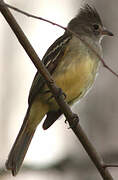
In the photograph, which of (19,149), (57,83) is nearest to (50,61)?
(57,83)

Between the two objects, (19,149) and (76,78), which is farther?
(19,149)

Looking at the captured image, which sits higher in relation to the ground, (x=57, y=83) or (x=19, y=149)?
(x=57, y=83)

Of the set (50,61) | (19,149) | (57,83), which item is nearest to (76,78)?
(57,83)

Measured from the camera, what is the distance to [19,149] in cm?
552

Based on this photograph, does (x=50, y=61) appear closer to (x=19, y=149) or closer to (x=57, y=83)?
(x=57, y=83)

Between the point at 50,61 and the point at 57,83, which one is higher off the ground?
the point at 50,61

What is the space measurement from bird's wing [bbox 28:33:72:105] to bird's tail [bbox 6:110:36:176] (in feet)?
0.82

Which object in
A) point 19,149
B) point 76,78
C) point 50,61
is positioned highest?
point 50,61

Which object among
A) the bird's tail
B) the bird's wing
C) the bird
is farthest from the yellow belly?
the bird's tail

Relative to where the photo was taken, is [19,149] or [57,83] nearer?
[57,83]

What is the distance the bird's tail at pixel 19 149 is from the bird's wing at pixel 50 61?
0.82ft

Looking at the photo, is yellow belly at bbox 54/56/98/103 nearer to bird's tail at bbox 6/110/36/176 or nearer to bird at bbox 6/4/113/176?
bird at bbox 6/4/113/176

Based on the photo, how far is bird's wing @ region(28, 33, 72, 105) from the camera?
543cm

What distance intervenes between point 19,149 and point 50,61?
0.75 m
